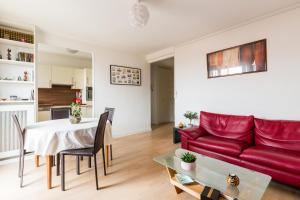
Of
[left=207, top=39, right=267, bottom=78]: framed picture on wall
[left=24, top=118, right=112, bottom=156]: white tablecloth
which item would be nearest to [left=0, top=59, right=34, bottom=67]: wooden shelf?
[left=24, top=118, right=112, bottom=156]: white tablecloth

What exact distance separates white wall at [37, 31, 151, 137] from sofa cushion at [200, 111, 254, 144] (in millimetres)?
2325

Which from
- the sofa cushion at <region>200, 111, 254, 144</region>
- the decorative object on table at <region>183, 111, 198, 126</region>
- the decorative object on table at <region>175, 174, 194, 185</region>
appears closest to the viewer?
the decorative object on table at <region>175, 174, 194, 185</region>

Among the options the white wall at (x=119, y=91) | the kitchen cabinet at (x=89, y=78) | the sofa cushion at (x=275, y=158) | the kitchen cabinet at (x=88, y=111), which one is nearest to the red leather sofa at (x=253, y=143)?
the sofa cushion at (x=275, y=158)

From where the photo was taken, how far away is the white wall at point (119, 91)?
3913 millimetres

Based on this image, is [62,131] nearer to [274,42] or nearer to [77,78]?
[77,78]

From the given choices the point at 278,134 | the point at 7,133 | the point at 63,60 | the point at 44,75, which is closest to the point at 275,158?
the point at 278,134

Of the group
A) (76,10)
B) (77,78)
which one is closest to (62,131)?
(76,10)

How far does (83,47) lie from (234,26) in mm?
3406

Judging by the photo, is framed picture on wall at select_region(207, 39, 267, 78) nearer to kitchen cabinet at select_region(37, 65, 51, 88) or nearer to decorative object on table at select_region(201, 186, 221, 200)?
decorative object on table at select_region(201, 186, 221, 200)

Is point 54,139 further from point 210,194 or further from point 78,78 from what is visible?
point 78,78

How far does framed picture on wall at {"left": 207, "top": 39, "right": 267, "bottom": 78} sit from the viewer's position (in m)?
2.80

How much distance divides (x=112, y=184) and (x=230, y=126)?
215cm

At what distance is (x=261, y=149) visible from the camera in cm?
215

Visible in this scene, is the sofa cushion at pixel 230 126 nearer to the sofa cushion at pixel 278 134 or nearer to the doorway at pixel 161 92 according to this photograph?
the sofa cushion at pixel 278 134
